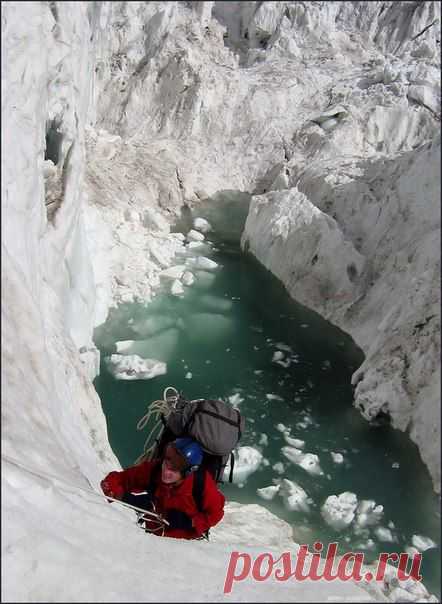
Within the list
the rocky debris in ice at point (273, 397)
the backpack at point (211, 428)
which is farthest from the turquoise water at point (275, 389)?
the backpack at point (211, 428)

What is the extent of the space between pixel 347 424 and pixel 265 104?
9912mm

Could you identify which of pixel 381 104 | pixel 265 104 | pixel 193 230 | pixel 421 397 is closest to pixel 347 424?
pixel 421 397

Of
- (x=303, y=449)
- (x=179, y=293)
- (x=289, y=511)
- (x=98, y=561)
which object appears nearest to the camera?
(x=98, y=561)

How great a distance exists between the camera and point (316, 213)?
27.3 ft

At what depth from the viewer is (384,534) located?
9.19 ft

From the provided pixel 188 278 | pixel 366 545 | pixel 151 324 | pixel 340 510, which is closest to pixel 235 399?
pixel 340 510

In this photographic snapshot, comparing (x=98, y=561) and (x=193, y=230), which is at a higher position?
(x=98, y=561)

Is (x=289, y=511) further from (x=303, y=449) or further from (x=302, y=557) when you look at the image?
(x=302, y=557)

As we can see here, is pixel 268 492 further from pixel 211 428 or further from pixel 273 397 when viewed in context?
pixel 211 428

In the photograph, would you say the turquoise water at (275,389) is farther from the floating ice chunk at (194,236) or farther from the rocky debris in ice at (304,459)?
the floating ice chunk at (194,236)

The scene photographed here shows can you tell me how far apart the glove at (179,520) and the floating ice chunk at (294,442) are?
87.0 inches

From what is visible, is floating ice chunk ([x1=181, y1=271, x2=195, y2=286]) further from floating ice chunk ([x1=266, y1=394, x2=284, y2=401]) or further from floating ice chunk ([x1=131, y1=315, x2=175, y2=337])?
floating ice chunk ([x1=266, y1=394, x2=284, y2=401])

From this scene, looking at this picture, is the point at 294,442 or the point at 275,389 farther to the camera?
the point at 275,389

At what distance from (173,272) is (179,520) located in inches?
240
